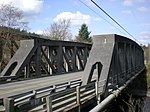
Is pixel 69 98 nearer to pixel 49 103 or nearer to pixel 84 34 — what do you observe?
pixel 49 103

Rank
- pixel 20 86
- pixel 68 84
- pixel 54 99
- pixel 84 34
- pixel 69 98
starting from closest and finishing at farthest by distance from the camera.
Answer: pixel 54 99
pixel 69 98
pixel 68 84
pixel 20 86
pixel 84 34

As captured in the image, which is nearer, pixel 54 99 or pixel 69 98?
pixel 54 99

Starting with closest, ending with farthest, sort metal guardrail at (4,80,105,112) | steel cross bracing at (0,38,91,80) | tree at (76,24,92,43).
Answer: metal guardrail at (4,80,105,112) → steel cross bracing at (0,38,91,80) → tree at (76,24,92,43)

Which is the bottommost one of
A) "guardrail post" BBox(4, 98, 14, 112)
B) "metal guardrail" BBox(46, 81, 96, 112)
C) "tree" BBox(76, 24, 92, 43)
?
"metal guardrail" BBox(46, 81, 96, 112)

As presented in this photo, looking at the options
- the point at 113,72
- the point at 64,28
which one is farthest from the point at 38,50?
the point at 64,28

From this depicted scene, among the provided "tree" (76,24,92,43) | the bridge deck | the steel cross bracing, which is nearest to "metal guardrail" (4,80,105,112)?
the bridge deck

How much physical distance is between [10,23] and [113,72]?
2574 cm

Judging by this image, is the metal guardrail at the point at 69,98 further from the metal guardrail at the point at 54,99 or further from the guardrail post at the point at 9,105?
the guardrail post at the point at 9,105

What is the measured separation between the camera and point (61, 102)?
10.8m

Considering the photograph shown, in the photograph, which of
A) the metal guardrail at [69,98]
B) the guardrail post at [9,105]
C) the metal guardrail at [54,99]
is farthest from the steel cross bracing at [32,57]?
the guardrail post at [9,105]

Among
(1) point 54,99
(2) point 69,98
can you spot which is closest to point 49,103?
(1) point 54,99

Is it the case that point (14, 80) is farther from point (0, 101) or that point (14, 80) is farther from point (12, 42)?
point (12, 42)

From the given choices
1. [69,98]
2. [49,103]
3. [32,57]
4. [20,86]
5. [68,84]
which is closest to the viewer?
[49,103]

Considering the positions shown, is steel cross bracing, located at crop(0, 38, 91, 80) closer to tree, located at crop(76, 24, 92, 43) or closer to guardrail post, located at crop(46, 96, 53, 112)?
guardrail post, located at crop(46, 96, 53, 112)
